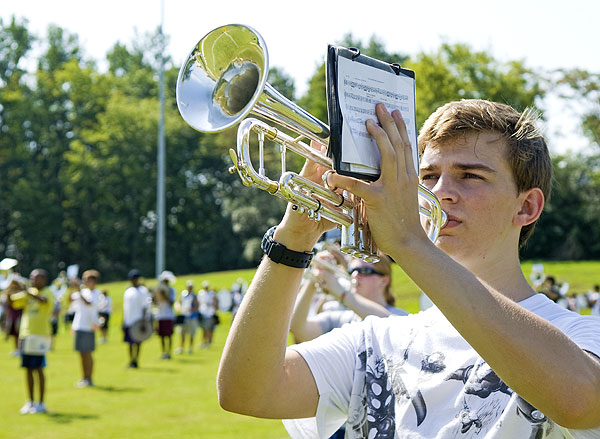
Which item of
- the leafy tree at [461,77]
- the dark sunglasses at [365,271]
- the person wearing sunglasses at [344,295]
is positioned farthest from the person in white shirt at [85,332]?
the leafy tree at [461,77]

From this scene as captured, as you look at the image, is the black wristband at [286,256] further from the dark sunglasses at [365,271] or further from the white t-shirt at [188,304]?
the white t-shirt at [188,304]

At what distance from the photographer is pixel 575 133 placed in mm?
36781

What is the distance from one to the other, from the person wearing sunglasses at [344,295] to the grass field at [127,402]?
3.25 meters

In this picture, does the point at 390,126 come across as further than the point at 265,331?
No

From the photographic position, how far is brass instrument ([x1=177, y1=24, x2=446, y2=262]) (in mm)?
2020

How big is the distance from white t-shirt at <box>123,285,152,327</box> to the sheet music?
1383cm

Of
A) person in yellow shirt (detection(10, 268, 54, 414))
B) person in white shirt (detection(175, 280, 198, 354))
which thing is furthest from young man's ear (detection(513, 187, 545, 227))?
person in white shirt (detection(175, 280, 198, 354))

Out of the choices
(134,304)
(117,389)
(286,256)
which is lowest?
(117,389)

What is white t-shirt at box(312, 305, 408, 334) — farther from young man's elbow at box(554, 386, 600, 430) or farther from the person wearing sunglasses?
young man's elbow at box(554, 386, 600, 430)

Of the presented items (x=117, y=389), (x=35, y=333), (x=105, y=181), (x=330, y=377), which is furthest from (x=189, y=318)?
(x=105, y=181)

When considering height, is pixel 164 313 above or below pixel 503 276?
below

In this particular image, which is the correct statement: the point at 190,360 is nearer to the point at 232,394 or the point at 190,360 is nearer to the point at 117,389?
the point at 117,389

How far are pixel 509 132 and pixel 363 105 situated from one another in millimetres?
611

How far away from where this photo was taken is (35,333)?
34.1 feet
